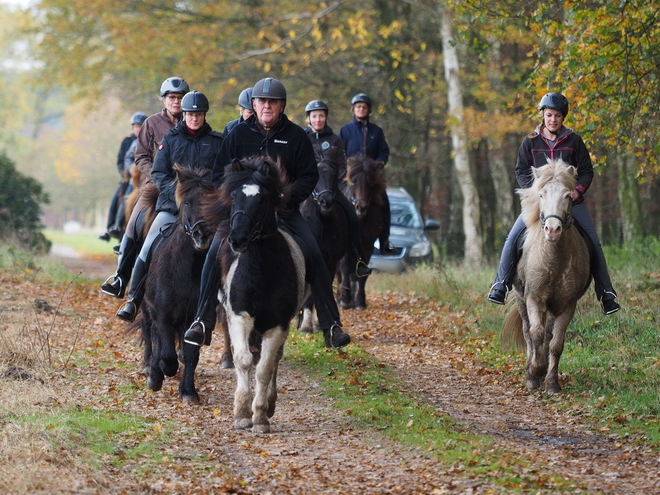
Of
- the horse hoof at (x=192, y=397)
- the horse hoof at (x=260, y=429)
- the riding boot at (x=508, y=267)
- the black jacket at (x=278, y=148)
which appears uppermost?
the black jacket at (x=278, y=148)

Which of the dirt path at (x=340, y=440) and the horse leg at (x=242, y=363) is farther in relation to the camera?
the horse leg at (x=242, y=363)

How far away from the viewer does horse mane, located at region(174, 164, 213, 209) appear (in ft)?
30.3

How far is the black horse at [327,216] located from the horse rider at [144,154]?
2.39 meters

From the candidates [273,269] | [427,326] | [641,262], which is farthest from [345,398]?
[641,262]

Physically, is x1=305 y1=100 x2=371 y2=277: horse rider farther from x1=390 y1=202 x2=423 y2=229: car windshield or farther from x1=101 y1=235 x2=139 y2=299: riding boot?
x1=390 y1=202 x2=423 y2=229: car windshield

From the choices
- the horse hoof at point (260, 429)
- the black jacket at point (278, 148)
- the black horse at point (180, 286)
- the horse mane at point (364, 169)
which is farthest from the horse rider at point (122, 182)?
the horse hoof at point (260, 429)

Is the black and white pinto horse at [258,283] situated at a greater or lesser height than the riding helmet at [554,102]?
lesser

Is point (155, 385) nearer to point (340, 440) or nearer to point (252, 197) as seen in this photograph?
point (340, 440)

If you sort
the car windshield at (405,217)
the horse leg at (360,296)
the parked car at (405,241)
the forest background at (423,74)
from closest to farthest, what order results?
the forest background at (423,74)
the horse leg at (360,296)
the parked car at (405,241)
the car windshield at (405,217)

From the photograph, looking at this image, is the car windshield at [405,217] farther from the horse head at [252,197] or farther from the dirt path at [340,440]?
the horse head at [252,197]

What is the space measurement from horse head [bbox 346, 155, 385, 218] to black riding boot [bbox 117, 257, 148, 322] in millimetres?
5668

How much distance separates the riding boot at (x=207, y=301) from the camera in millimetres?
8344

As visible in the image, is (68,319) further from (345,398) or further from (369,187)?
(345,398)

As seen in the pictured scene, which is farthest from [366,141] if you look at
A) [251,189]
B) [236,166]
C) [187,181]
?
[251,189]
